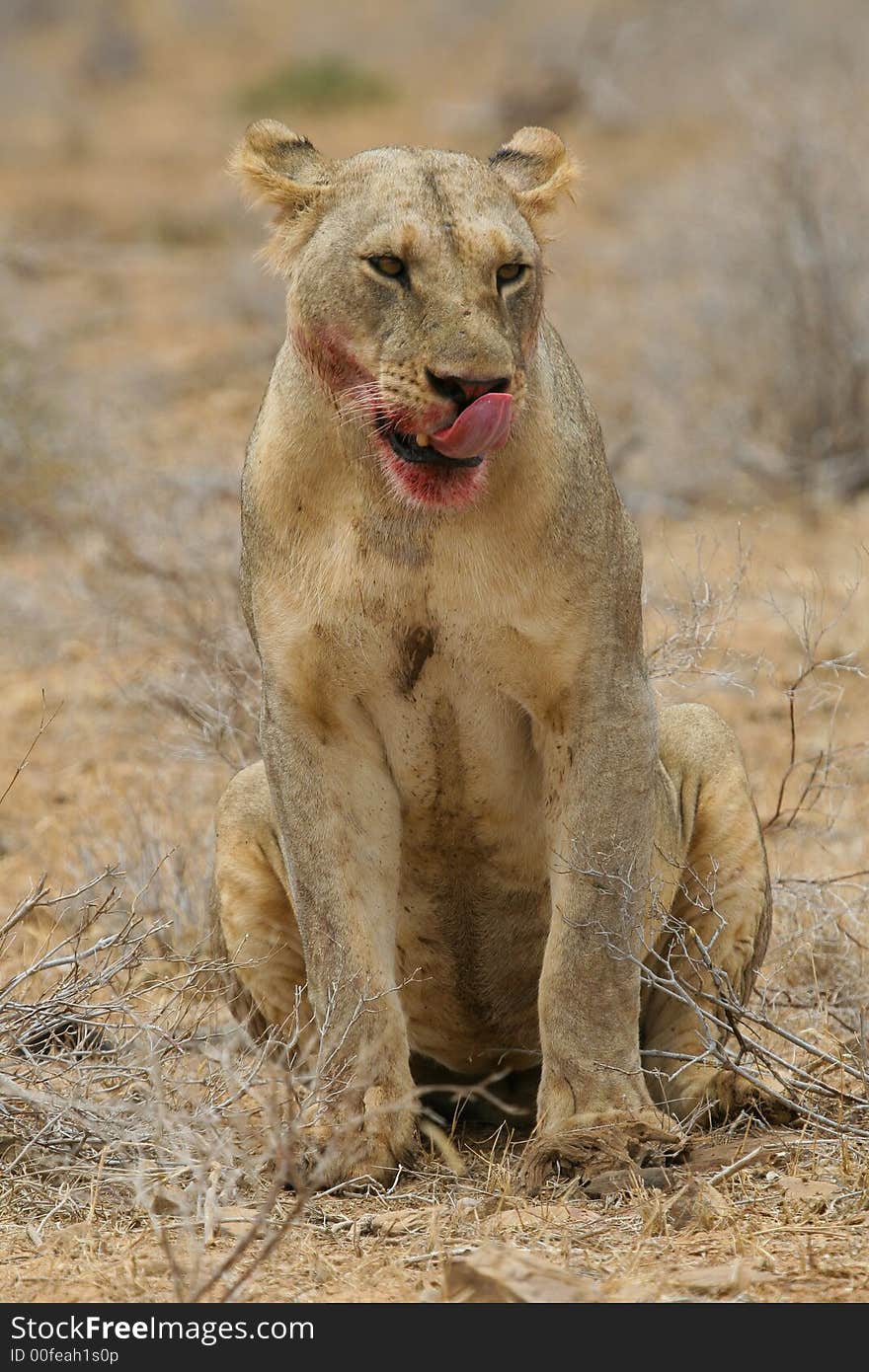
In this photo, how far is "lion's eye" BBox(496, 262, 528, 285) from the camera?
4199 mm

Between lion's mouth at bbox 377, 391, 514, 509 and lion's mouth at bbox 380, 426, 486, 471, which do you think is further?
lion's mouth at bbox 380, 426, 486, 471

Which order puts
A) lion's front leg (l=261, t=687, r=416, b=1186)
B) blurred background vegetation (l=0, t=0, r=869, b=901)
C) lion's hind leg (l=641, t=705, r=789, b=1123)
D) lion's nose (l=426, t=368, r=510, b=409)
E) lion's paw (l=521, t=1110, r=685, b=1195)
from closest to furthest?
1. lion's nose (l=426, t=368, r=510, b=409)
2. lion's paw (l=521, t=1110, r=685, b=1195)
3. lion's front leg (l=261, t=687, r=416, b=1186)
4. lion's hind leg (l=641, t=705, r=789, b=1123)
5. blurred background vegetation (l=0, t=0, r=869, b=901)

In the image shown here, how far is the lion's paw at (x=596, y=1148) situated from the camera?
4.42 metres

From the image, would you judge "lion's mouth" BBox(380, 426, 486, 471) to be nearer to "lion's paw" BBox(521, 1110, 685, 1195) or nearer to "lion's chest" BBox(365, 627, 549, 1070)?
"lion's chest" BBox(365, 627, 549, 1070)

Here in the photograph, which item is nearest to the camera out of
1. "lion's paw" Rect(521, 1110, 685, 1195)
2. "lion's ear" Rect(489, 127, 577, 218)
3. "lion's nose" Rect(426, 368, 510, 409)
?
"lion's nose" Rect(426, 368, 510, 409)

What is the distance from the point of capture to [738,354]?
12273mm

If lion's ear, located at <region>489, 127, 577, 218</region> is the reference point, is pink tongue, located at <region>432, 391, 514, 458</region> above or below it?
below

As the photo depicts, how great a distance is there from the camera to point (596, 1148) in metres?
4.44

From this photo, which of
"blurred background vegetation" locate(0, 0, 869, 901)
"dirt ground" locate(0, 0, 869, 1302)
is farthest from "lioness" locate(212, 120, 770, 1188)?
"blurred background vegetation" locate(0, 0, 869, 901)

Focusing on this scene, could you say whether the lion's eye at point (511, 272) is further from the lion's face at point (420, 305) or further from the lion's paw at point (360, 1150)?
the lion's paw at point (360, 1150)

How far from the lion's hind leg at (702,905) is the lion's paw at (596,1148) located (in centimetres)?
20

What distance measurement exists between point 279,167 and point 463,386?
979 mm
